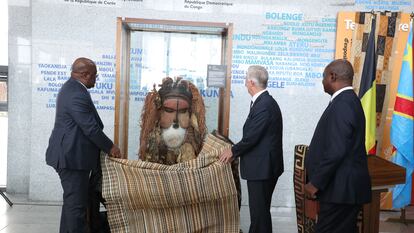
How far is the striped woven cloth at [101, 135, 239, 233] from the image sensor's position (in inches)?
128

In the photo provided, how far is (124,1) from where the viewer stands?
15.6ft

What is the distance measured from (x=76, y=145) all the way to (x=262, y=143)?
4.90 ft

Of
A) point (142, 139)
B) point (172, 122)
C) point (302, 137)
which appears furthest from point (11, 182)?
point (302, 137)

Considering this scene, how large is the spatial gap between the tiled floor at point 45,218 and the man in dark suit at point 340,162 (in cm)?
155

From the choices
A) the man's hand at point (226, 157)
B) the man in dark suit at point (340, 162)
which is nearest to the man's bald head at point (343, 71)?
the man in dark suit at point (340, 162)

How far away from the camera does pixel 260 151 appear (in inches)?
131

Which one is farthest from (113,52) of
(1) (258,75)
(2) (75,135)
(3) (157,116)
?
(1) (258,75)

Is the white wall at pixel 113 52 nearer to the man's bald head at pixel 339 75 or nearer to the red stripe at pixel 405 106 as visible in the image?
the red stripe at pixel 405 106

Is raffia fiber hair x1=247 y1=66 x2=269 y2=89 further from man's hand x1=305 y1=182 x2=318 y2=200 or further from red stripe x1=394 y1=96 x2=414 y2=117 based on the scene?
red stripe x1=394 y1=96 x2=414 y2=117

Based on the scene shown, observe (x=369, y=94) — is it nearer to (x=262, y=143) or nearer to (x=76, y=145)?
(x=262, y=143)

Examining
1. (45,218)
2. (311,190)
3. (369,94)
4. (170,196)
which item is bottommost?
(45,218)

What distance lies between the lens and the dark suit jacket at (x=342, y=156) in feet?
8.30

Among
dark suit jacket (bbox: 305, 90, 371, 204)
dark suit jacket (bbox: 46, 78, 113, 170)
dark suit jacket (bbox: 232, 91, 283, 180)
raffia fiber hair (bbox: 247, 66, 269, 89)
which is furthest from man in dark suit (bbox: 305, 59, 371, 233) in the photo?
dark suit jacket (bbox: 46, 78, 113, 170)

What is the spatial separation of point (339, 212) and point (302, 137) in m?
2.38
